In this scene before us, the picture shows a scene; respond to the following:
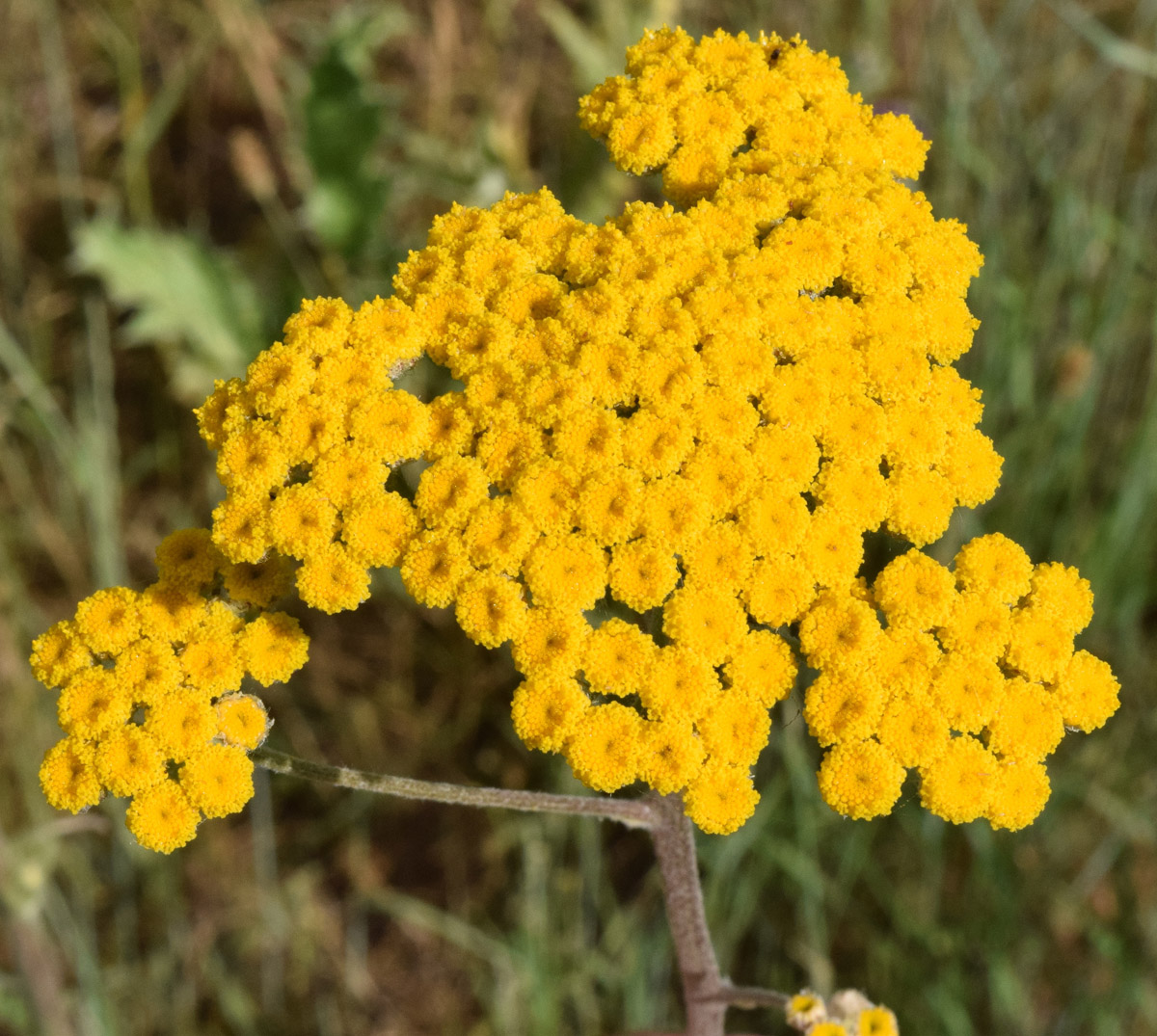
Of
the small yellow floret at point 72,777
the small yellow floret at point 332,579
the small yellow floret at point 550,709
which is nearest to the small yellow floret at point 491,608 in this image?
the small yellow floret at point 550,709

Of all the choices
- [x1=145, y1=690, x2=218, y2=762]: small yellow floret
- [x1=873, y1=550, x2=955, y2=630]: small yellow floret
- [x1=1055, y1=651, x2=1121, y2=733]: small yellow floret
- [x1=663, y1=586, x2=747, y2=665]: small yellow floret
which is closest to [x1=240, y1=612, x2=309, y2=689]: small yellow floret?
[x1=145, y1=690, x2=218, y2=762]: small yellow floret

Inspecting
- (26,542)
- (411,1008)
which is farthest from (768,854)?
(26,542)

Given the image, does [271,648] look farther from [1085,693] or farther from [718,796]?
[1085,693]

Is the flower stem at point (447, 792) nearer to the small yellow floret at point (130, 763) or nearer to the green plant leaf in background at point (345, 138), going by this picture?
the small yellow floret at point (130, 763)

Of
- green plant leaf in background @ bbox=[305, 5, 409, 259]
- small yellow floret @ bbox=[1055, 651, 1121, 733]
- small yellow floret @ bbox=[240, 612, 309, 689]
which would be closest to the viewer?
small yellow floret @ bbox=[1055, 651, 1121, 733]

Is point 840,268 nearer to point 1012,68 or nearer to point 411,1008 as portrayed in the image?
point 1012,68

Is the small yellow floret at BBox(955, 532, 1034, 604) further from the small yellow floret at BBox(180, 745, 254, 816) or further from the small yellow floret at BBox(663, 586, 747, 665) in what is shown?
the small yellow floret at BBox(180, 745, 254, 816)

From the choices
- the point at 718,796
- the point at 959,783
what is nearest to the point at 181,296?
the point at 718,796
